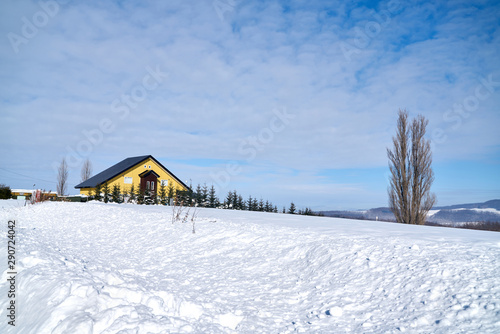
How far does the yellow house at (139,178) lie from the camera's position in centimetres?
3631

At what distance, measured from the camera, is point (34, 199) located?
23.3m

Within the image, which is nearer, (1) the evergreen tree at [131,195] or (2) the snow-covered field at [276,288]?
(2) the snow-covered field at [276,288]

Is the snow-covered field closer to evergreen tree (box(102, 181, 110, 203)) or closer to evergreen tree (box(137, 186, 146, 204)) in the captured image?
evergreen tree (box(137, 186, 146, 204))

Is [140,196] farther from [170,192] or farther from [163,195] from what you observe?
[170,192]

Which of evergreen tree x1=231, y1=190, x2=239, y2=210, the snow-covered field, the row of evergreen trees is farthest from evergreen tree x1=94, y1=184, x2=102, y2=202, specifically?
the snow-covered field

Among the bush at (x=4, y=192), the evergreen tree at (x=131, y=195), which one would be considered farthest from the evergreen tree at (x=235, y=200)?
the bush at (x=4, y=192)

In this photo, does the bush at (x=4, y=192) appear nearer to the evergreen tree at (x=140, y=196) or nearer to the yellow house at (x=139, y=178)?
the yellow house at (x=139, y=178)

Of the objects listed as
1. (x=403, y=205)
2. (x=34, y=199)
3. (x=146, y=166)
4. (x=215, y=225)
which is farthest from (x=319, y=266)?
(x=146, y=166)

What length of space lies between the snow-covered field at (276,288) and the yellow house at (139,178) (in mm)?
30618

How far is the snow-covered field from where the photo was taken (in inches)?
146

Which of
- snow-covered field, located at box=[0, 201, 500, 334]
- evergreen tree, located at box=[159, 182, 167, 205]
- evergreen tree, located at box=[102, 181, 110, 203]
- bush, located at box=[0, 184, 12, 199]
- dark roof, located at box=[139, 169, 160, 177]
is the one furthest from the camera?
dark roof, located at box=[139, 169, 160, 177]

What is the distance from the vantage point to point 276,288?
17.7 feet

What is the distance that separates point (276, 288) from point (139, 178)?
116 feet

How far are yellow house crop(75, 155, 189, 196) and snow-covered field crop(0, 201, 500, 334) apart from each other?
30618mm
